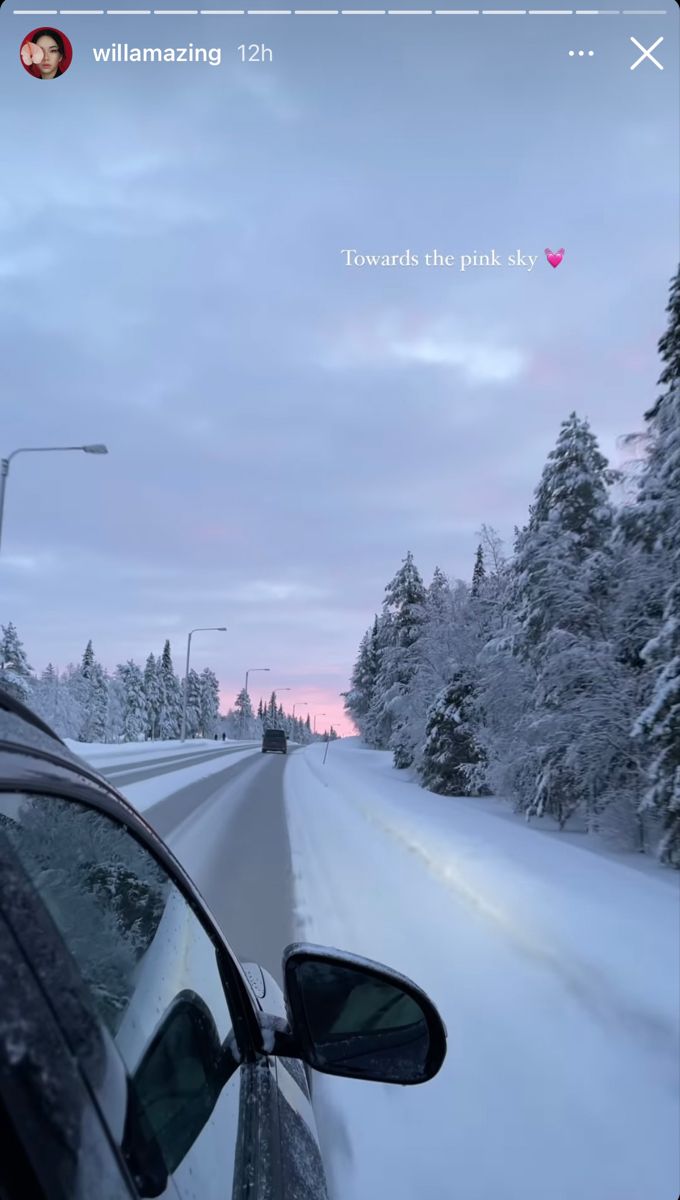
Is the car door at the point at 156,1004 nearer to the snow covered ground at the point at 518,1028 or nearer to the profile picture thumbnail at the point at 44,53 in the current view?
the snow covered ground at the point at 518,1028

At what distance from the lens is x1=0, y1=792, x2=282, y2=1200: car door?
40.3 inches

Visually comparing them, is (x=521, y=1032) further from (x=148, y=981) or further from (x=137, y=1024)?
(x=137, y=1024)

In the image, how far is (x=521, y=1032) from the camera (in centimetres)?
386

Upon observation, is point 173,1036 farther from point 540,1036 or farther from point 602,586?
point 602,586

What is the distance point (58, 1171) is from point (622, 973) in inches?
161

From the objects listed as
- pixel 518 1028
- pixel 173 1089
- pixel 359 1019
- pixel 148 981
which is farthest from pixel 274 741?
pixel 173 1089

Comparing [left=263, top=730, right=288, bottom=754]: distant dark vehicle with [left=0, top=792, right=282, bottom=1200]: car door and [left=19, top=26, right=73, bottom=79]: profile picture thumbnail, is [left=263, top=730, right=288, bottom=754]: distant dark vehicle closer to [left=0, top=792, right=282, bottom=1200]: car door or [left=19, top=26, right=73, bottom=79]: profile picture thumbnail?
[left=19, top=26, right=73, bottom=79]: profile picture thumbnail

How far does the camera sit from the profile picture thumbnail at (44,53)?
195 inches

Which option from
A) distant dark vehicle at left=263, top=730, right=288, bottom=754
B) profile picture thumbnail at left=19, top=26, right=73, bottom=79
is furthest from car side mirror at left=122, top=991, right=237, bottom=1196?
distant dark vehicle at left=263, top=730, right=288, bottom=754

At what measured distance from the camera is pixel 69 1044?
2.75 ft

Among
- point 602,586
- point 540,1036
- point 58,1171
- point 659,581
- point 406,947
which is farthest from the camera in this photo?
point 602,586

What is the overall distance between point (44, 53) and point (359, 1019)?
613 centimetres

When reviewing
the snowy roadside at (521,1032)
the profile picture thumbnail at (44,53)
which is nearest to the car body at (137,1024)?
the snowy roadside at (521,1032)

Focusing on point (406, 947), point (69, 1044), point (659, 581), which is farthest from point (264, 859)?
point (69, 1044)
